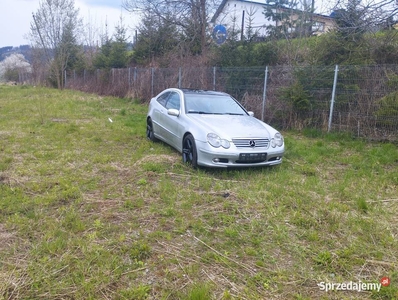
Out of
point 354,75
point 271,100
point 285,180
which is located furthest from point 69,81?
point 285,180

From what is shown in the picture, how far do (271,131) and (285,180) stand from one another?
1.11m

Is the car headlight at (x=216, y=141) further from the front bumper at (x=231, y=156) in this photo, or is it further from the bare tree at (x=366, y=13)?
the bare tree at (x=366, y=13)

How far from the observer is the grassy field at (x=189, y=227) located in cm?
259

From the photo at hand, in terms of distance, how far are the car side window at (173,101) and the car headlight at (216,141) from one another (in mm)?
1623

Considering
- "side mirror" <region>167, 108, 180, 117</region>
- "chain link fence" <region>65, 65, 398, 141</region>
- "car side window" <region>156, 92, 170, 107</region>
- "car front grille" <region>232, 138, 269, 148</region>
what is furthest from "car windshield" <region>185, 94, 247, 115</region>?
"chain link fence" <region>65, 65, 398, 141</region>

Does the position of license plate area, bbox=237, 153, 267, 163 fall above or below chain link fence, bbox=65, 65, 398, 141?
below

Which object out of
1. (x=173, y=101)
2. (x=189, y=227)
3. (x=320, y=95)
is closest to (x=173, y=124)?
(x=173, y=101)

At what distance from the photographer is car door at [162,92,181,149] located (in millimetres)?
6260

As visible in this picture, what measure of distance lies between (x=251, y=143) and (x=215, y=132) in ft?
2.08

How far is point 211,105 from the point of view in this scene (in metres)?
6.62

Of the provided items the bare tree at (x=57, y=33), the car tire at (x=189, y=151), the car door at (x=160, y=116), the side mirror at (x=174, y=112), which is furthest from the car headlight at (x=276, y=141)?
the bare tree at (x=57, y=33)

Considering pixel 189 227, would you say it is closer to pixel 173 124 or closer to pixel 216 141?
pixel 216 141

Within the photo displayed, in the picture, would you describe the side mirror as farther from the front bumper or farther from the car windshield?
the front bumper

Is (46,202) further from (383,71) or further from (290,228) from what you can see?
(383,71)
